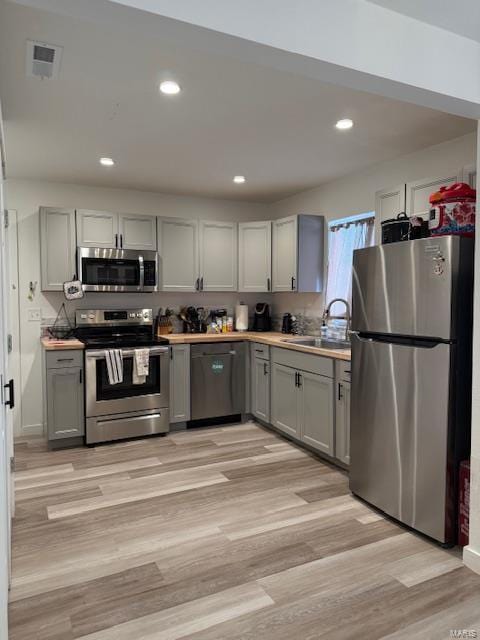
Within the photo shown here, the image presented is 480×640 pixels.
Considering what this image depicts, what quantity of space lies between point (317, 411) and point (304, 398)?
0.66 feet

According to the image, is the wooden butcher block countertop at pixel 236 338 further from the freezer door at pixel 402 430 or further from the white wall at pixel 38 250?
the freezer door at pixel 402 430

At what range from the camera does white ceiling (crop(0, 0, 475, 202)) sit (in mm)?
2049

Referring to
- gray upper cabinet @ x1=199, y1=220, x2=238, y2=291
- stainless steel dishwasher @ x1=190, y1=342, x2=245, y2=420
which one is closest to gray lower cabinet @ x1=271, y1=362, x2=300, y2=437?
stainless steel dishwasher @ x1=190, y1=342, x2=245, y2=420

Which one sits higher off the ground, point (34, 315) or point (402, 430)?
point (34, 315)

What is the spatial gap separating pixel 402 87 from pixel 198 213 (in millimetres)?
3508

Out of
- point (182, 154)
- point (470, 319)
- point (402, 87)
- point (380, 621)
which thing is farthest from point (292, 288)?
point (380, 621)

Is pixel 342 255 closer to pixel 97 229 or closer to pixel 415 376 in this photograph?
pixel 415 376

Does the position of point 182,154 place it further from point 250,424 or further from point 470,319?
point 250,424

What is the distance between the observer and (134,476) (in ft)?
11.2

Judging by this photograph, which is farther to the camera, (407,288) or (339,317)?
(339,317)

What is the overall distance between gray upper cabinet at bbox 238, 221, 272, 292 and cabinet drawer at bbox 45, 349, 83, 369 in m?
1.93

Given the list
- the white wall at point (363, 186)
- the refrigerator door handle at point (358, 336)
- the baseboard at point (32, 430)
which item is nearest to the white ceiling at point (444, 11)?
the white wall at point (363, 186)

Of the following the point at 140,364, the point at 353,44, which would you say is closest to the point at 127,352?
the point at 140,364

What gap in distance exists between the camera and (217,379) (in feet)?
15.1
